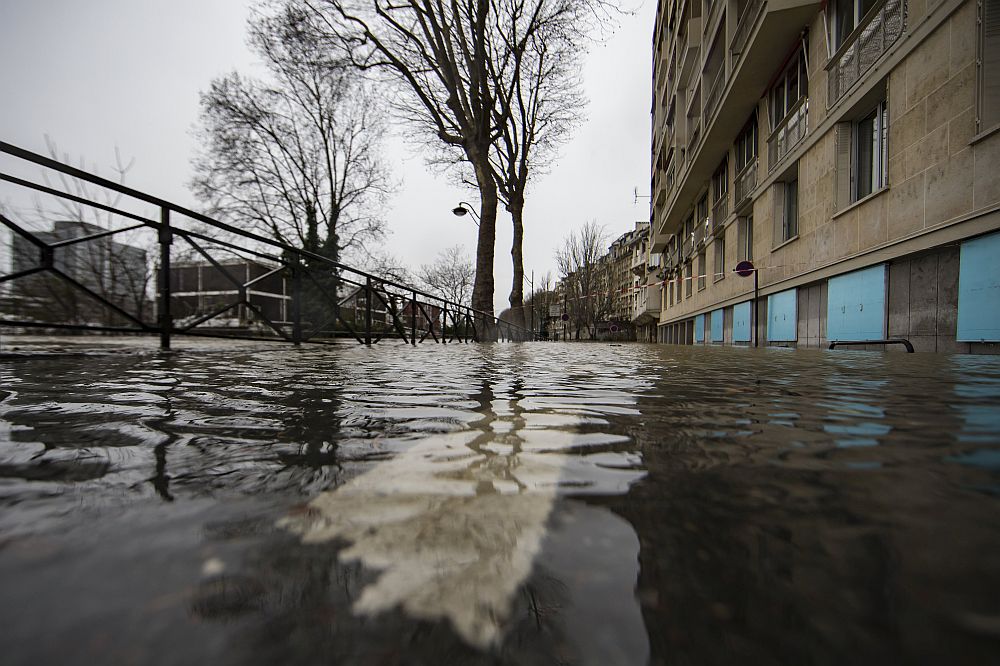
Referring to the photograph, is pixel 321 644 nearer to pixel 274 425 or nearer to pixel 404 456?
pixel 404 456

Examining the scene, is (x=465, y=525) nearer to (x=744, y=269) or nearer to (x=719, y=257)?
(x=744, y=269)

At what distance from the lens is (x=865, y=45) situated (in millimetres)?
7188

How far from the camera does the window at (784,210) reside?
1038 centimetres

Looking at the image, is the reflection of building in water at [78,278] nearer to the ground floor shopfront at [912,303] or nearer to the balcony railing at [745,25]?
the ground floor shopfront at [912,303]

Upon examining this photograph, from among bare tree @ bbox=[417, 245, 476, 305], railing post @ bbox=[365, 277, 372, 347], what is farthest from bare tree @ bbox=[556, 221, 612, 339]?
railing post @ bbox=[365, 277, 372, 347]

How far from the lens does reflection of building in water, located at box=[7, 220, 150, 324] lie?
3.35 m

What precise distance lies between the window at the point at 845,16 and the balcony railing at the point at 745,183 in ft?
13.2

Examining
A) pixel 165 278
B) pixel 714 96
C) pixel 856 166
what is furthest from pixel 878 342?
pixel 714 96

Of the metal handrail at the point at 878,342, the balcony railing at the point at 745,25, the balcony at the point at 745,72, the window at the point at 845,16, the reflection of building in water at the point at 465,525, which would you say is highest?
the balcony railing at the point at 745,25

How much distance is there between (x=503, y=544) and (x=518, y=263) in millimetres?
15389

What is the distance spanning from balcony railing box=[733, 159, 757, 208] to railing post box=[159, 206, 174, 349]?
495 inches

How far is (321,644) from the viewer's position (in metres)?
0.27

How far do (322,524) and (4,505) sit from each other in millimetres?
364

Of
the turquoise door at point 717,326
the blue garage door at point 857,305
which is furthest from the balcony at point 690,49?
the blue garage door at point 857,305
